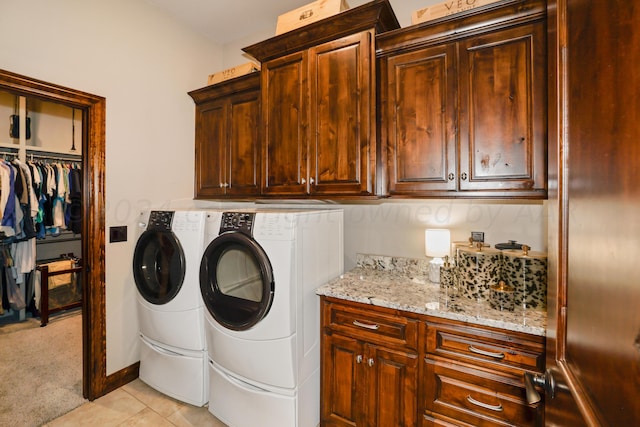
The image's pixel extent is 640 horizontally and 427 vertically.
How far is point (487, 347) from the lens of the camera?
1.33 metres

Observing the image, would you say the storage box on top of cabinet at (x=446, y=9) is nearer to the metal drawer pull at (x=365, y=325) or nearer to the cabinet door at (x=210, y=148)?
the cabinet door at (x=210, y=148)

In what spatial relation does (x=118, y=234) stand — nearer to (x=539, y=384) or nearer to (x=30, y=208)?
(x=30, y=208)

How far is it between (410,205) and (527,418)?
132cm

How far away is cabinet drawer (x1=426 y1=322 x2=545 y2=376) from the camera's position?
48.8 inches

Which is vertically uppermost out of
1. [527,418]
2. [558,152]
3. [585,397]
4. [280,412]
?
[558,152]

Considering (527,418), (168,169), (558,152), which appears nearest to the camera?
(558,152)

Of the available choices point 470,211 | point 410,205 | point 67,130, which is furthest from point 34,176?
point 470,211

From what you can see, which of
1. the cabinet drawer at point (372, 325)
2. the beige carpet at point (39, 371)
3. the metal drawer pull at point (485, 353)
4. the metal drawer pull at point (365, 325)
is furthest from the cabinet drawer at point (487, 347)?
the beige carpet at point (39, 371)

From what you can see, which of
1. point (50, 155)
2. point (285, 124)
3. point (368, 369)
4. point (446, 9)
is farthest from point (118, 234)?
point (446, 9)

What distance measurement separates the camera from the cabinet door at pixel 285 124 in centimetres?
199

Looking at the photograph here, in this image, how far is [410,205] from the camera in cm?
212

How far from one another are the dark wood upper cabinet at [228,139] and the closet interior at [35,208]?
1.43m

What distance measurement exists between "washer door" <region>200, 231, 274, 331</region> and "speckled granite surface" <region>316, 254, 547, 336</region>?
35 centimetres

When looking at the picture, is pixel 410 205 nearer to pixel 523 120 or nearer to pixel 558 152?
pixel 523 120
